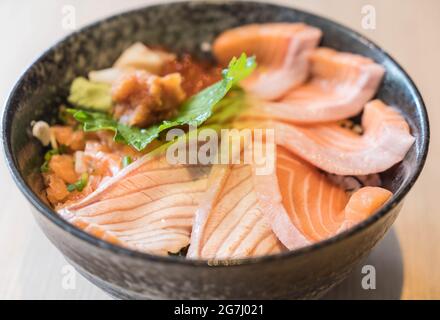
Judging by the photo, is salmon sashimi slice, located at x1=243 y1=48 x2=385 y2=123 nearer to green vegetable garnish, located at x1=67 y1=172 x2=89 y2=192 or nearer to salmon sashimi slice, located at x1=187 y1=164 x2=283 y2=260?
salmon sashimi slice, located at x1=187 y1=164 x2=283 y2=260

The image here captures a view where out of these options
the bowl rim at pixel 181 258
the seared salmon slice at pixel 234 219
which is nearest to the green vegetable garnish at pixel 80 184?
the bowl rim at pixel 181 258

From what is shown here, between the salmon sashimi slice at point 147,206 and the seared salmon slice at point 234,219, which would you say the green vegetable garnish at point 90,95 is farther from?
the seared salmon slice at point 234,219

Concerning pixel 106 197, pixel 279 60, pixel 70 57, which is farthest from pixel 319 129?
pixel 70 57

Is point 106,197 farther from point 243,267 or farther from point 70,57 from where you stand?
point 70,57

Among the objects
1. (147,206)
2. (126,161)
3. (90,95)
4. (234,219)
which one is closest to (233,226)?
(234,219)

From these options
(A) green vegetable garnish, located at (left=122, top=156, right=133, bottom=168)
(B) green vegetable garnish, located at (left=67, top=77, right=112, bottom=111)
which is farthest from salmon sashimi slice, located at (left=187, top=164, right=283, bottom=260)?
(B) green vegetable garnish, located at (left=67, top=77, right=112, bottom=111)
